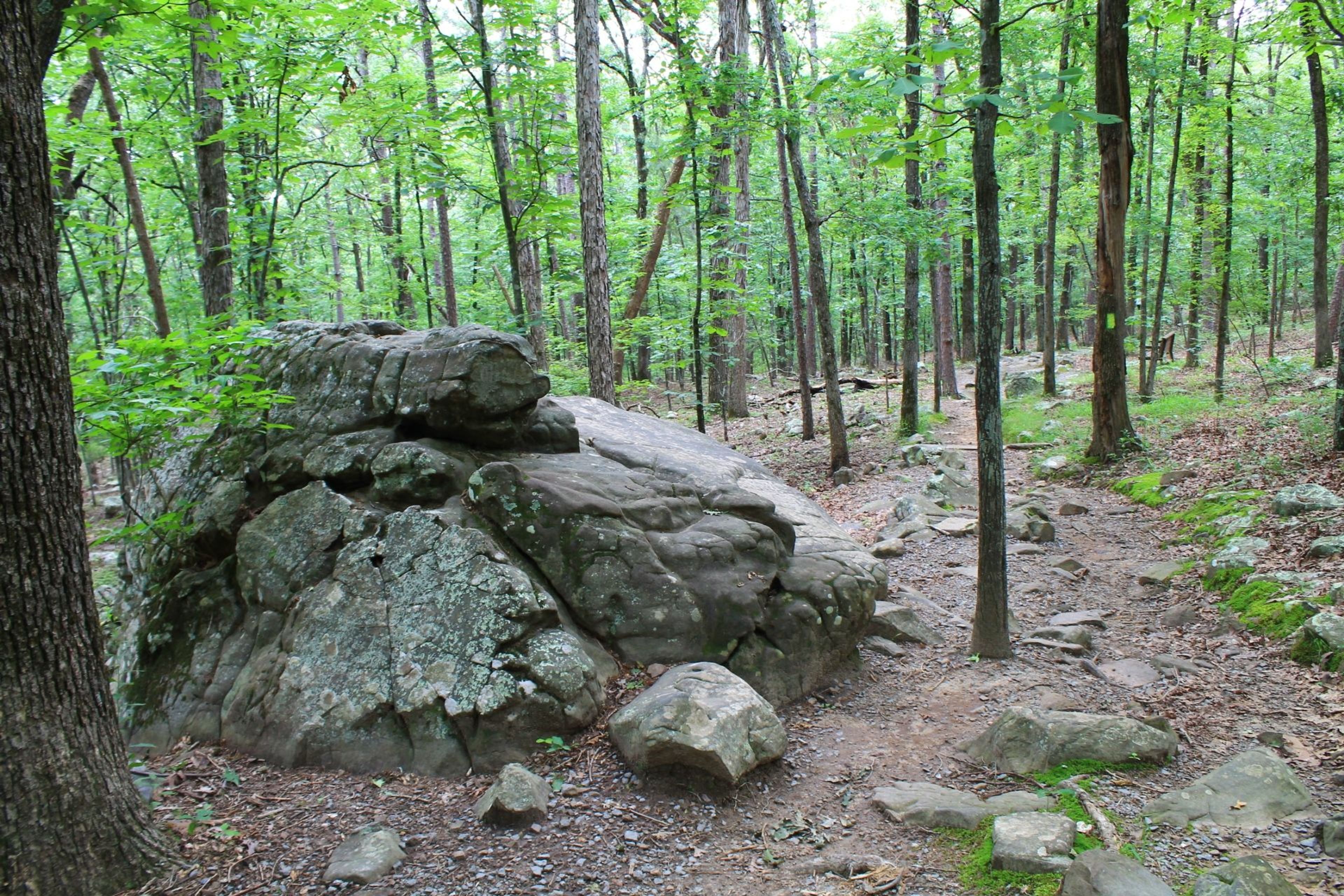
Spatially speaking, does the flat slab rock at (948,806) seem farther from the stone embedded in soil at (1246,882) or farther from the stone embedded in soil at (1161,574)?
the stone embedded in soil at (1161,574)

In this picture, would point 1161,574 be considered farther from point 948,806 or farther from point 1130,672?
point 948,806

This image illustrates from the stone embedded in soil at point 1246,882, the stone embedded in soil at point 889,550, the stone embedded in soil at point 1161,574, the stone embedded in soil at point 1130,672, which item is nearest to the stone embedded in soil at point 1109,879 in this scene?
the stone embedded in soil at point 1246,882

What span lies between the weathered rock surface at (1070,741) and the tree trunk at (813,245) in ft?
26.3

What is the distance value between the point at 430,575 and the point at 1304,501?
7.97 meters

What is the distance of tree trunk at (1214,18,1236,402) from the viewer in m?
14.1

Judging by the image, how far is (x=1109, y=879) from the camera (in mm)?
2904

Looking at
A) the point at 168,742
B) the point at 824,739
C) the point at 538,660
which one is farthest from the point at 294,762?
the point at 824,739

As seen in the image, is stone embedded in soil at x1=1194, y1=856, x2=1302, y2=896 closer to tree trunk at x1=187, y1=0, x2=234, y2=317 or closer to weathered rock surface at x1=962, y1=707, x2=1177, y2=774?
weathered rock surface at x1=962, y1=707, x2=1177, y2=774

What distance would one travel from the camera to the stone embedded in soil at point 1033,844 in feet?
10.5

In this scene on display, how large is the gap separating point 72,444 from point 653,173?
28.1 m

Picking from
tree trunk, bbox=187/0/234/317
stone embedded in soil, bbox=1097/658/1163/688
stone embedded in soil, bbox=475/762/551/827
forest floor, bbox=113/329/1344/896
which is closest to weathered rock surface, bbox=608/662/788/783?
forest floor, bbox=113/329/1344/896

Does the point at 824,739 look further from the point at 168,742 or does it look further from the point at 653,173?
the point at 653,173

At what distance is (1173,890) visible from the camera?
9.76 ft

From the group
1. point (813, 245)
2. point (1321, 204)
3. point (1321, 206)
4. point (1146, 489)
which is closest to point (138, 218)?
point (813, 245)
